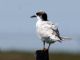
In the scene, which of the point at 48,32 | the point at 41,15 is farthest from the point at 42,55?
the point at 41,15

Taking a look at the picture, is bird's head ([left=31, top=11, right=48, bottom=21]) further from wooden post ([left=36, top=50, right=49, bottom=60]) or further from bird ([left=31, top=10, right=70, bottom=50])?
wooden post ([left=36, top=50, right=49, bottom=60])

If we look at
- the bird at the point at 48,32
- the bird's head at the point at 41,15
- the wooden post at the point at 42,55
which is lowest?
the wooden post at the point at 42,55

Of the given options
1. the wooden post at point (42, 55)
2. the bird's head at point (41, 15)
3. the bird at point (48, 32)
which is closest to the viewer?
the wooden post at point (42, 55)

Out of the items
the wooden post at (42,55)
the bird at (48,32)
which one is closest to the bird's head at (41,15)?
the bird at (48,32)

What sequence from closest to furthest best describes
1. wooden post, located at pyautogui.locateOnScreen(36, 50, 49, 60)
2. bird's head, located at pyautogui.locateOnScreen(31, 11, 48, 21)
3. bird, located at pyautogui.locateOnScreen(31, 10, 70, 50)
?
wooden post, located at pyautogui.locateOnScreen(36, 50, 49, 60) < bird, located at pyautogui.locateOnScreen(31, 10, 70, 50) < bird's head, located at pyautogui.locateOnScreen(31, 11, 48, 21)

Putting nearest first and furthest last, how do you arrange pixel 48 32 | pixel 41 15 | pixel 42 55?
1. pixel 42 55
2. pixel 48 32
3. pixel 41 15

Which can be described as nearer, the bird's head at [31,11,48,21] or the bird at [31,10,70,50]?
the bird at [31,10,70,50]

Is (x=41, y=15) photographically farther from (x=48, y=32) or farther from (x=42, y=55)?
(x=42, y=55)

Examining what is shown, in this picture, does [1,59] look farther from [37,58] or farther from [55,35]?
[37,58]

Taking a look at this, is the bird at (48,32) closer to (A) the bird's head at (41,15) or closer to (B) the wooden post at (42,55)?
(A) the bird's head at (41,15)

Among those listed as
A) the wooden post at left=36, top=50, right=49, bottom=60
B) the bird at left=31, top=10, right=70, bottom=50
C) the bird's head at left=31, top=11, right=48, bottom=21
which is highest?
the bird's head at left=31, top=11, right=48, bottom=21

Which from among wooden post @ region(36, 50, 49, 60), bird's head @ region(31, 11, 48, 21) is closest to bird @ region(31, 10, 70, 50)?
bird's head @ region(31, 11, 48, 21)

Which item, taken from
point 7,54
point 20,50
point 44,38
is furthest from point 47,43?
point 20,50

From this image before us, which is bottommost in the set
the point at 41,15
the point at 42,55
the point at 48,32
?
the point at 42,55
